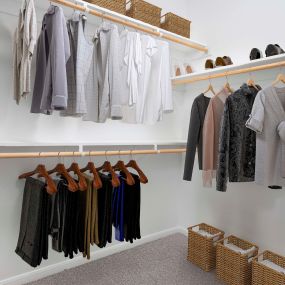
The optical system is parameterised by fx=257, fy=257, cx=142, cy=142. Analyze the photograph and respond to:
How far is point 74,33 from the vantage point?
180 centimetres

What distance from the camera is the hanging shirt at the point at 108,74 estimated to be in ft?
5.98

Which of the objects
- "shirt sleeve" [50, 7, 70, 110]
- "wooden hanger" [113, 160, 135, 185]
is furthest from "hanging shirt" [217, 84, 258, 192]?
"shirt sleeve" [50, 7, 70, 110]

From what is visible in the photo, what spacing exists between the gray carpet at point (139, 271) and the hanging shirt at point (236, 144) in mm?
862

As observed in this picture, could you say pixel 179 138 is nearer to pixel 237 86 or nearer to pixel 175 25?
pixel 237 86

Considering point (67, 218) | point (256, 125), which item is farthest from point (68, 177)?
point (256, 125)

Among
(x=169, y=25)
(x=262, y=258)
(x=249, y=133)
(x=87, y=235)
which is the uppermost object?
(x=169, y=25)

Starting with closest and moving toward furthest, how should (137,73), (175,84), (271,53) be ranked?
(271,53), (137,73), (175,84)

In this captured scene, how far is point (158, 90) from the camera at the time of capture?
221cm

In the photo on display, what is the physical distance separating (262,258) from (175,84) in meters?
1.86

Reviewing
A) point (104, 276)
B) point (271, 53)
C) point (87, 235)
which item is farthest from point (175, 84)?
point (104, 276)

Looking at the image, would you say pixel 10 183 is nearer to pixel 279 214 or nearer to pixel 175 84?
pixel 175 84

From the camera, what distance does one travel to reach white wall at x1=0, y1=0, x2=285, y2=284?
195cm

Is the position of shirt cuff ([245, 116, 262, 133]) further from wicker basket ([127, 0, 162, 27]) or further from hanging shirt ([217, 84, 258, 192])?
wicker basket ([127, 0, 162, 27])

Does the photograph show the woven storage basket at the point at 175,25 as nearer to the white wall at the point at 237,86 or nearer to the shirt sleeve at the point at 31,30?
the white wall at the point at 237,86
